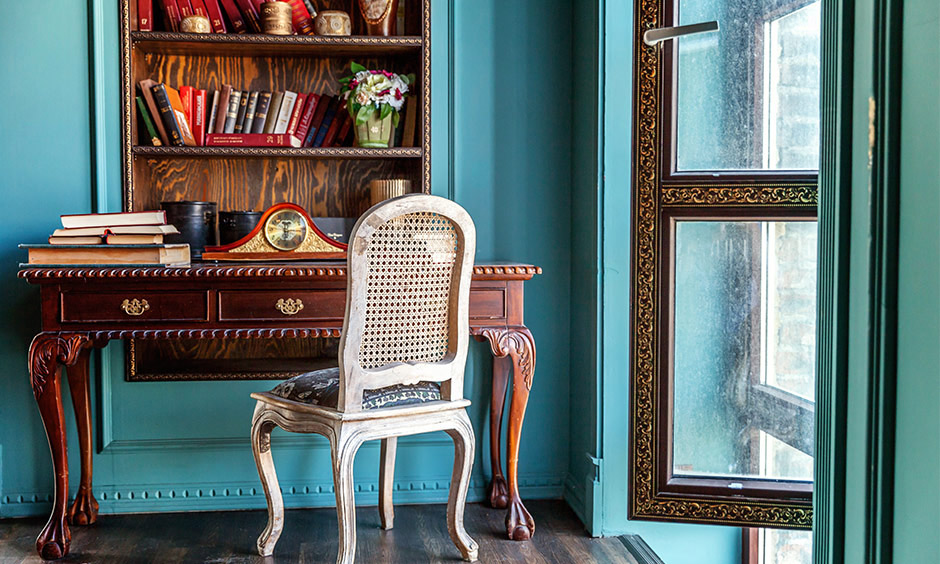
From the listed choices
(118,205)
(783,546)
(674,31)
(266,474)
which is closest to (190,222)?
(118,205)

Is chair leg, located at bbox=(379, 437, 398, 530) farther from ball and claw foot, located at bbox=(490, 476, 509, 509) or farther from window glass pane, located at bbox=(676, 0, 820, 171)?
window glass pane, located at bbox=(676, 0, 820, 171)

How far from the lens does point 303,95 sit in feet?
9.28

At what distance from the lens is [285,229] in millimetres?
2602

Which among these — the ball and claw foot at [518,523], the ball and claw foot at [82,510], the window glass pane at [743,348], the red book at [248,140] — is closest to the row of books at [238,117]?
the red book at [248,140]

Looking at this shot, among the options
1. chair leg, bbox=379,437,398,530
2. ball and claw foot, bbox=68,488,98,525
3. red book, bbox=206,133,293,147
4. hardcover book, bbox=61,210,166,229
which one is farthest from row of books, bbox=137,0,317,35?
ball and claw foot, bbox=68,488,98,525

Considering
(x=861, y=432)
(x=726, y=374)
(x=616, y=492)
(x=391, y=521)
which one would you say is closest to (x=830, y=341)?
(x=861, y=432)

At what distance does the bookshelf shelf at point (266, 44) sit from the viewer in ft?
8.86

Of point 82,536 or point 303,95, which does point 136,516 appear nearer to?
point 82,536

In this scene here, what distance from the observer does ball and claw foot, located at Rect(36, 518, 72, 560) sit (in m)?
2.32

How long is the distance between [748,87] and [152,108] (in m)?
1.96

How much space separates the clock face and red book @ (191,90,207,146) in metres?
0.46

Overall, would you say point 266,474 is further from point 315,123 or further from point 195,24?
point 195,24

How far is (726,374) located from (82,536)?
2.08m

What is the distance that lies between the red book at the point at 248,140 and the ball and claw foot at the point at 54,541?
51.0 inches
